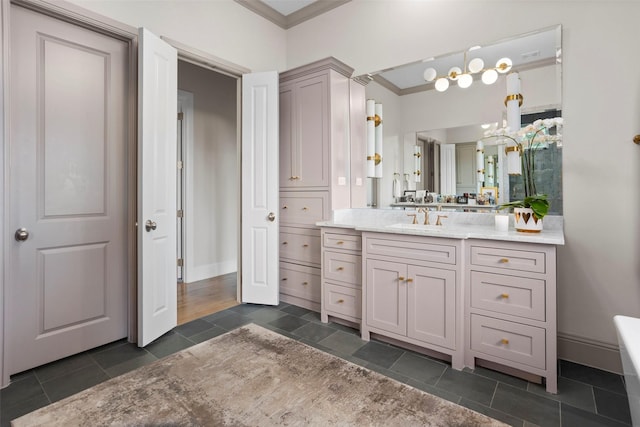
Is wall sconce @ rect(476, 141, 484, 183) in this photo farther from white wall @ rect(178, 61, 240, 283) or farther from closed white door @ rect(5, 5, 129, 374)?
white wall @ rect(178, 61, 240, 283)

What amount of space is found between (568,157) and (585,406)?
156 cm

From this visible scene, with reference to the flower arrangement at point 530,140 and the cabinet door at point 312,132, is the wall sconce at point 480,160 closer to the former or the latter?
the flower arrangement at point 530,140

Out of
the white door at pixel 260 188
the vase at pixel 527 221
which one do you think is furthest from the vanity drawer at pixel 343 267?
the vase at pixel 527 221

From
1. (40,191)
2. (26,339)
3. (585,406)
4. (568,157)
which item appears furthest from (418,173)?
(26,339)

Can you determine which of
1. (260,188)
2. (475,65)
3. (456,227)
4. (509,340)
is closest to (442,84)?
(475,65)

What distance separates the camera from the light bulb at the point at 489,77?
2528mm

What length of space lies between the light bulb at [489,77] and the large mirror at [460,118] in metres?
0.03

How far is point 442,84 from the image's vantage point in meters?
2.79

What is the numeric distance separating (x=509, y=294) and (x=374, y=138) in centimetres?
Result: 194

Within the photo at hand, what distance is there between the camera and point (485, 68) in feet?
8.44

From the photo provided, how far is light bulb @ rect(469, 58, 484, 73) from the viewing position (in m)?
2.58

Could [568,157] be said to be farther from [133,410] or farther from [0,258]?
[0,258]

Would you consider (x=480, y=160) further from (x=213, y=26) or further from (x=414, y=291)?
(x=213, y=26)

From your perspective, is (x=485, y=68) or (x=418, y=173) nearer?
(x=485, y=68)
